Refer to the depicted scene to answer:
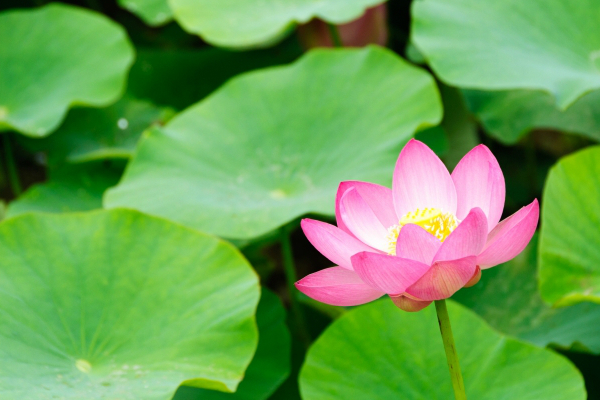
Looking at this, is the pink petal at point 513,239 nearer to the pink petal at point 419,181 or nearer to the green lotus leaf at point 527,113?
the pink petal at point 419,181

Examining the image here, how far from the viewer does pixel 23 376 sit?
0.81 m

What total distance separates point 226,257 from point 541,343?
21.2 inches

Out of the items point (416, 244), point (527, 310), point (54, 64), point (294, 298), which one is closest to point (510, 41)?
point (527, 310)

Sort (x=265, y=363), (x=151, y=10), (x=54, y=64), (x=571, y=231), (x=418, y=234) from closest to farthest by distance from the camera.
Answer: (x=418, y=234) < (x=571, y=231) < (x=265, y=363) < (x=54, y=64) < (x=151, y=10)

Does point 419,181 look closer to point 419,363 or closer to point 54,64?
point 419,363

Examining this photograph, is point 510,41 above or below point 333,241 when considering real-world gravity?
below

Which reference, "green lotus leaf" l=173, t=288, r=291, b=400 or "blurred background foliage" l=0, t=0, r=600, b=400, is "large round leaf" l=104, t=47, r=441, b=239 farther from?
"green lotus leaf" l=173, t=288, r=291, b=400

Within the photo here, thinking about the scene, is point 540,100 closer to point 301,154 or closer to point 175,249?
point 301,154

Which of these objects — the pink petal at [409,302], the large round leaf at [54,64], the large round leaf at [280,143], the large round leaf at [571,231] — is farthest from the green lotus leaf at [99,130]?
the pink petal at [409,302]

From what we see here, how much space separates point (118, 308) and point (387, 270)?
54 cm

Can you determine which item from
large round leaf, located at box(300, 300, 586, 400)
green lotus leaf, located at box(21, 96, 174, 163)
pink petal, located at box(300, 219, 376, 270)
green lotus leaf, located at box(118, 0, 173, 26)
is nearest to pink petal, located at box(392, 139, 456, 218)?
pink petal, located at box(300, 219, 376, 270)

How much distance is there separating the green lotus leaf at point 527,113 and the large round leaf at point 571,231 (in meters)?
0.40

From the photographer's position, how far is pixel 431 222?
626 mm

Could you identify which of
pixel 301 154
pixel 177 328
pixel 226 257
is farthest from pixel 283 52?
pixel 177 328
